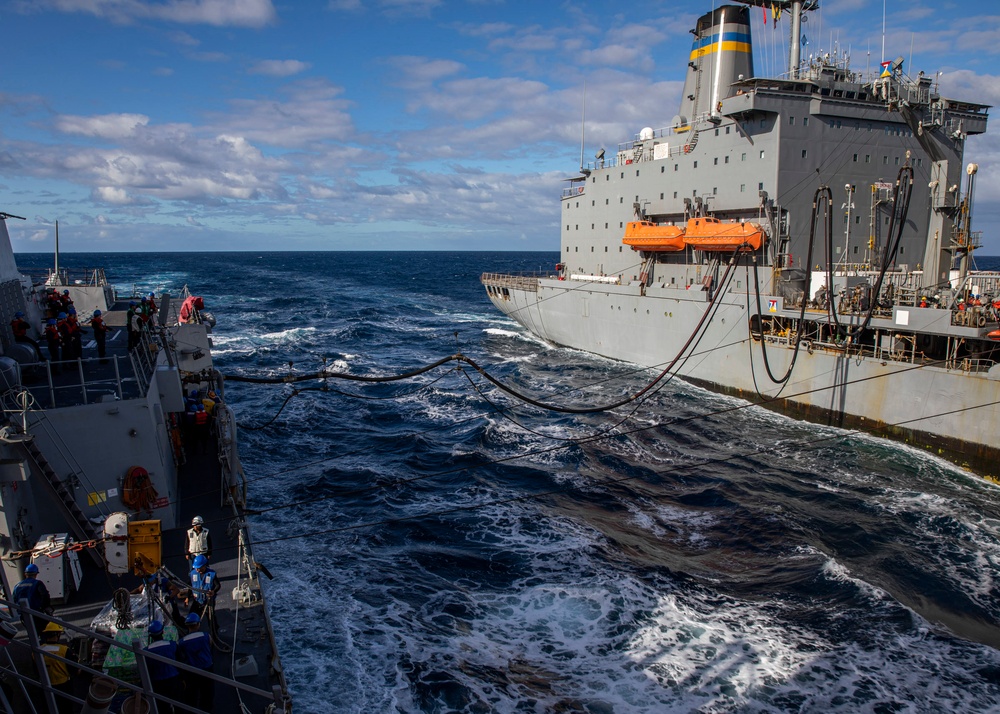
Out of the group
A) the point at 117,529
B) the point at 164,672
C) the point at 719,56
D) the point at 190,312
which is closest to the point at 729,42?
the point at 719,56

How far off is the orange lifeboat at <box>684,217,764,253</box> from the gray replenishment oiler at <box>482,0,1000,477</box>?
0.06 metres

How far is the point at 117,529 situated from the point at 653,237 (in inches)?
970

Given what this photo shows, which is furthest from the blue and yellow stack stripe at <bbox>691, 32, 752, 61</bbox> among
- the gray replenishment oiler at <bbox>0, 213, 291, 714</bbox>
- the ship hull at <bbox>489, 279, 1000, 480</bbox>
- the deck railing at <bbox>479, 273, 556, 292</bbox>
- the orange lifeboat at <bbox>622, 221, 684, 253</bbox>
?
the gray replenishment oiler at <bbox>0, 213, 291, 714</bbox>

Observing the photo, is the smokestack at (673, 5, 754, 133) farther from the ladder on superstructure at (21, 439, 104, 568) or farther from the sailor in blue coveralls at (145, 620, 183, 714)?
the sailor in blue coveralls at (145, 620, 183, 714)

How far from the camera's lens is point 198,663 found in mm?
7047

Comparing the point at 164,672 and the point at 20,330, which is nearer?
the point at 164,672

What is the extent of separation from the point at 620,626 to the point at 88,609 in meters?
8.49

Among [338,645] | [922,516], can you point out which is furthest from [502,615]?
[922,516]

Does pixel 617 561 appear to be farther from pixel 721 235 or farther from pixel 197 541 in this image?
pixel 721 235

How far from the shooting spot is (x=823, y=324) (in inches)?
931

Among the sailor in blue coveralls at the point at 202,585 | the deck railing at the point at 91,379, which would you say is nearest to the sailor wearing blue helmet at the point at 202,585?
the sailor in blue coveralls at the point at 202,585

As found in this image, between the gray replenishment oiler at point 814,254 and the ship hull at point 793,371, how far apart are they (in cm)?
5

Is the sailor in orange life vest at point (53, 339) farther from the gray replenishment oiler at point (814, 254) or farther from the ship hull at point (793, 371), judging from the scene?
the ship hull at point (793, 371)

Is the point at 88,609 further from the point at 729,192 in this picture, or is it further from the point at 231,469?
the point at 729,192
